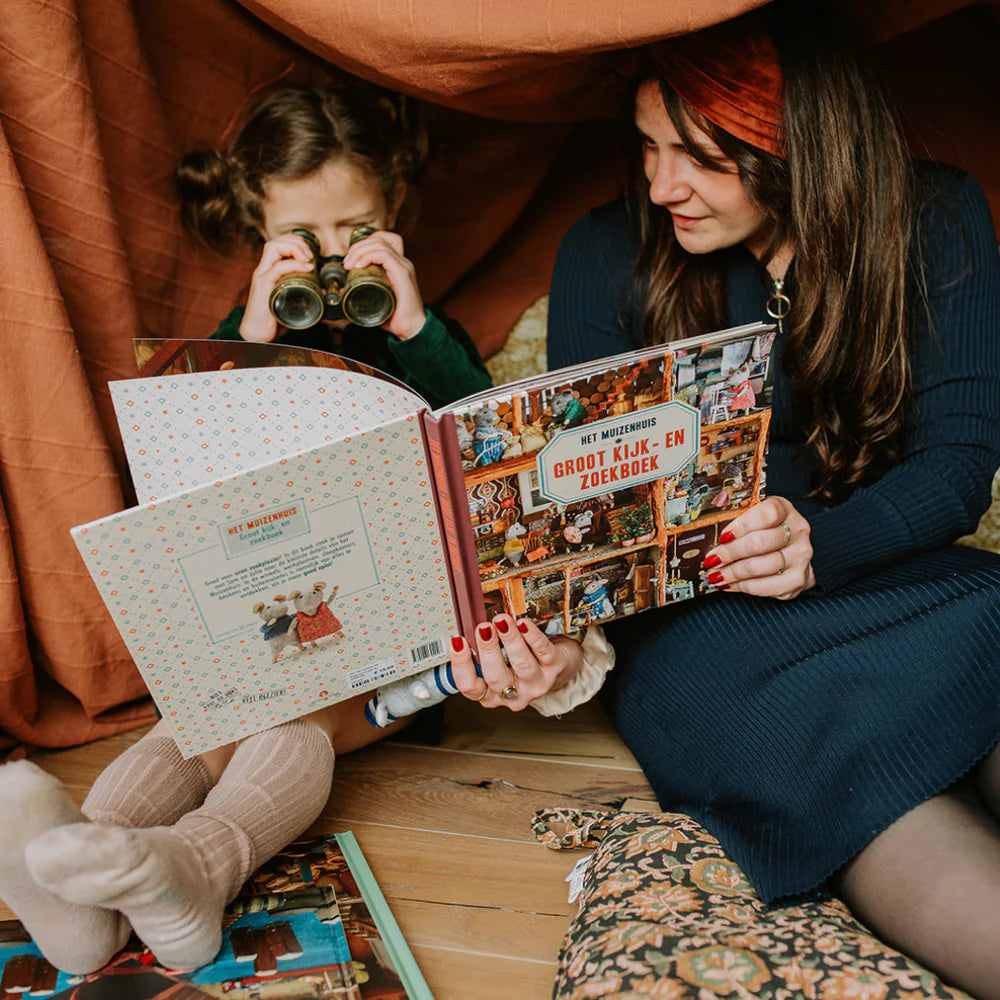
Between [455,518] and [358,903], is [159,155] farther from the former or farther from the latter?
[358,903]

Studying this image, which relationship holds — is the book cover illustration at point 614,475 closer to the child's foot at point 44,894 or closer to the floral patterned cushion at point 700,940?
the floral patterned cushion at point 700,940

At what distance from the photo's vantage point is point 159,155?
1.31 meters

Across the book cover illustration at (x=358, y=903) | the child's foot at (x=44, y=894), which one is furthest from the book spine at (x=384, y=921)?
the child's foot at (x=44, y=894)

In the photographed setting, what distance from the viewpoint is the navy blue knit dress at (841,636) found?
974mm

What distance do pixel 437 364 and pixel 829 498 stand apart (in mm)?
540

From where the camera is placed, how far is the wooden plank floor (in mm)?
1033

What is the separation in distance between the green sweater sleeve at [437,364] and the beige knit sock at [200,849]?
1.54 ft

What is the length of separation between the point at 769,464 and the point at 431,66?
0.64m

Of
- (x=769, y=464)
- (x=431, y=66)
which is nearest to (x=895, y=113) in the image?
(x=769, y=464)

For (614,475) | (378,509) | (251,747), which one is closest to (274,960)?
(251,747)

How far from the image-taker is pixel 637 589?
41.3 inches

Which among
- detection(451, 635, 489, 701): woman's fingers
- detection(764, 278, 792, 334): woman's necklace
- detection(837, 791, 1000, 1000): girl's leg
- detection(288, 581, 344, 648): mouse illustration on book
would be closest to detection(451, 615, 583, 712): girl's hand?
detection(451, 635, 489, 701): woman's fingers

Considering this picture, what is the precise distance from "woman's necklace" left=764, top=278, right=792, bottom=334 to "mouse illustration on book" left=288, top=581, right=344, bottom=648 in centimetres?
66

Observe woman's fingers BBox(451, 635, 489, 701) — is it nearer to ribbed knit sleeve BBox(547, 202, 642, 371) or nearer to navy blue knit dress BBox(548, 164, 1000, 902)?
navy blue knit dress BBox(548, 164, 1000, 902)
